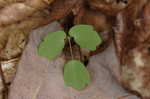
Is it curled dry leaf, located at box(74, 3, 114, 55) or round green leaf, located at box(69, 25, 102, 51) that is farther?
curled dry leaf, located at box(74, 3, 114, 55)

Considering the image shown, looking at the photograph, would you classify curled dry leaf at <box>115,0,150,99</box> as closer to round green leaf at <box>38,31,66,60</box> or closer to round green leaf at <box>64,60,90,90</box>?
round green leaf at <box>64,60,90,90</box>

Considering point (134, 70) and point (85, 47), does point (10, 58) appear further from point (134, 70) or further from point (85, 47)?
point (134, 70)

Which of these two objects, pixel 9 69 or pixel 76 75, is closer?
pixel 76 75

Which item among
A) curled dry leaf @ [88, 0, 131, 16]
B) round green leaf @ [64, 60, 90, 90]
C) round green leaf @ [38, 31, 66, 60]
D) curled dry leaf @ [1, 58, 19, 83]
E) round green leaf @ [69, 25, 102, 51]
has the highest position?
curled dry leaf @ [88, 0, 131, 16]

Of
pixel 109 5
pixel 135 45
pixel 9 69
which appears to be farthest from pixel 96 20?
pixel 9 69

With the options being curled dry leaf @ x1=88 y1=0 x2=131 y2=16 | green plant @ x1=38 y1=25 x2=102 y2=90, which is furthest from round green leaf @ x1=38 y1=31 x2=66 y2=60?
curled dry leaf @ x1=88 y1=0 x2=131 y2=16

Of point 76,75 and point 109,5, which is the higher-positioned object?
point 109,5

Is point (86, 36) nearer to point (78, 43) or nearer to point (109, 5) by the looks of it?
point (78, 43)
